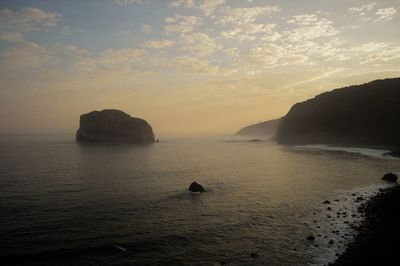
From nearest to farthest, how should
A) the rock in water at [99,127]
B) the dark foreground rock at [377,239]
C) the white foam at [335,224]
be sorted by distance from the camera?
the dark foreground rock at [377,239], the white foam at [335,224], the rock in water at [99,127]

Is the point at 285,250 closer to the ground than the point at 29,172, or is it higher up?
closer to the ground

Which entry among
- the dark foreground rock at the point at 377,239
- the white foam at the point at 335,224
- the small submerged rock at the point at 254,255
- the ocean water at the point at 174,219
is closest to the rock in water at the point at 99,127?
the ocean water at the point at 174,219

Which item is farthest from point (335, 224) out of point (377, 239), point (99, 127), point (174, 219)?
point (99, 127)

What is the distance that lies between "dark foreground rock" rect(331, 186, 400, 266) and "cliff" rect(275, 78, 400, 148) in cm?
9523

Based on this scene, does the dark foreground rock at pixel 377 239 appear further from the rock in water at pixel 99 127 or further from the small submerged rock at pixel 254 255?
the rock in water at pixel 99 127

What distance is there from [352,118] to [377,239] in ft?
430

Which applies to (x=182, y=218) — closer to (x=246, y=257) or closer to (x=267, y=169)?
(x=246, y=257)

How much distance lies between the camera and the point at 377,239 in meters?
26.6

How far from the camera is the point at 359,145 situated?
425 feet

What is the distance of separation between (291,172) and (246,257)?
49607 mm

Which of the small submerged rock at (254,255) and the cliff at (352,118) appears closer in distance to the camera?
the small submerged rock at (254,255)

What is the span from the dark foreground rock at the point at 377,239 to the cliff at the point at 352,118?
95.2 meters

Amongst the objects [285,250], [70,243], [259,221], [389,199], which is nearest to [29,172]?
[70,243]

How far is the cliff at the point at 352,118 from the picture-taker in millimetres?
124250
